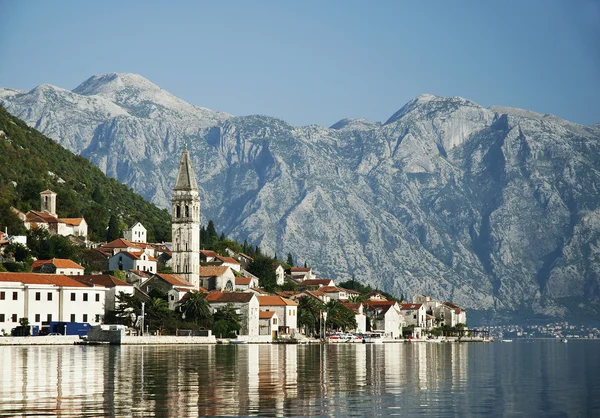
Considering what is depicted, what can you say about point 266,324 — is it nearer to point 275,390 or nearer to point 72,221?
point 72,221

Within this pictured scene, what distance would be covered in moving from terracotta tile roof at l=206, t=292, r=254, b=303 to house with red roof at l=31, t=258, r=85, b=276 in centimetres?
1646

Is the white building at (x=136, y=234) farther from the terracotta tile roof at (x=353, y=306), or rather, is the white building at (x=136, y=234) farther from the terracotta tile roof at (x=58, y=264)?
the terracotta tile roof at (x=58, y=264)

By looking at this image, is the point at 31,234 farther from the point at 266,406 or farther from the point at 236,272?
the point at 266,406

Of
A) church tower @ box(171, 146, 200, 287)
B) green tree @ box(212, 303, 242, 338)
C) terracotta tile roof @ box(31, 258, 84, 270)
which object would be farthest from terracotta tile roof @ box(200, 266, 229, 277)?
terracotta tile roof @ box(31, 258, 84, 270)

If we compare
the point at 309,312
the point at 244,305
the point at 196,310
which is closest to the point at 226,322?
the point at 244,305

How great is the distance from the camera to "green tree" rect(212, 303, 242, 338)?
12400 cm

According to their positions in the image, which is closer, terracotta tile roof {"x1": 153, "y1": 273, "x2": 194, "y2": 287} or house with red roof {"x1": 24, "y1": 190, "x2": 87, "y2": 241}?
terracotta tile roof {"x1": 153, "y1": 273, "x2": 194, "y2": 287}

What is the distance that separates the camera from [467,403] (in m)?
41.3

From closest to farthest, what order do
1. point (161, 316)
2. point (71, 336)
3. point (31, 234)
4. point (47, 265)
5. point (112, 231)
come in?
point (71, 336)
point (161, 316)
point (47, 265)
point (31, 234)
point (112, 231)

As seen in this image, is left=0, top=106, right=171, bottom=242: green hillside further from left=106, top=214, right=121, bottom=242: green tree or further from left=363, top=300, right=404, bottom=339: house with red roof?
left=363, top=300, right=404, bottom=339: house with red roof

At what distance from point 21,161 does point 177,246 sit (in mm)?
55378

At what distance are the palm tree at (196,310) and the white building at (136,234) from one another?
46.1 meters

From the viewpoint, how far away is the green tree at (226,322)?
4882 inches

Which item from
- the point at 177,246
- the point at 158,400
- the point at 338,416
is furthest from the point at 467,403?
the point at 177,246
